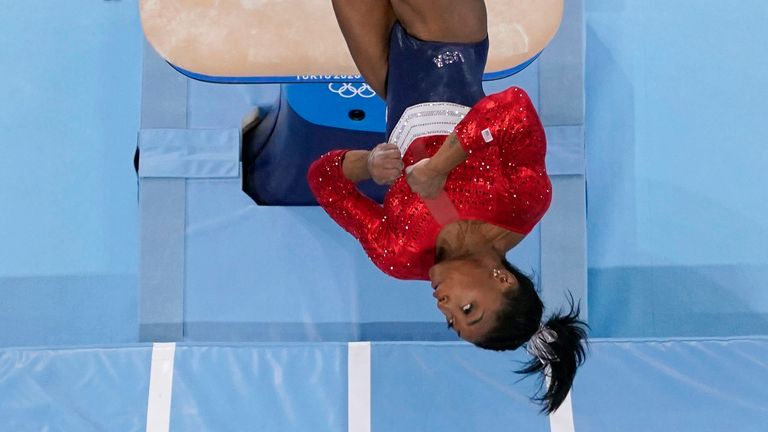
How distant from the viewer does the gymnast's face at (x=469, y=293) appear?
5.08 ft

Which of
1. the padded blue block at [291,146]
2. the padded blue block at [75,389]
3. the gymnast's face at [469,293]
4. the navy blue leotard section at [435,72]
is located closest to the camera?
the gymnast's face at [469,293]

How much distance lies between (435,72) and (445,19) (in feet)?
0.40

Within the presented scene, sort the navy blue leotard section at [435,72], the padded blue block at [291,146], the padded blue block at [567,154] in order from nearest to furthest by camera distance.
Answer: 1. the navy blue leotard section at [435,72]
2. the padded blue block at [291,146]
3. the padded blue block at [567,154]

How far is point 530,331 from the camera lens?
1656mm

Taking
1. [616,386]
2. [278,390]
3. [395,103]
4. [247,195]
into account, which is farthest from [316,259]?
[616,386]

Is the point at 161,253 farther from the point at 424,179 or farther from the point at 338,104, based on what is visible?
the point at 424,179

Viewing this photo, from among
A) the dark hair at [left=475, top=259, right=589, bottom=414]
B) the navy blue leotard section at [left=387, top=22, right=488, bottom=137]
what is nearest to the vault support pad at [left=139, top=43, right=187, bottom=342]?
the navy blue leotard section at [left=387, top=22, right=488, bottom=137]

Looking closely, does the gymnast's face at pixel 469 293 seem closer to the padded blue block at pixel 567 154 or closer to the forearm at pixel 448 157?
the forearm at pixel 448 157

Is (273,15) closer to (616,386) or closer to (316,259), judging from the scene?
Result: (316,259)

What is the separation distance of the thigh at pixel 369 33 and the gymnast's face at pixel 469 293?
56 cm

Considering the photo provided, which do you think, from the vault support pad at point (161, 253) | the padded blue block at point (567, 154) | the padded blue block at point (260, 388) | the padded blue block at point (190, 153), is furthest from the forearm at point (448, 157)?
the vault support pad at point (161, 253)

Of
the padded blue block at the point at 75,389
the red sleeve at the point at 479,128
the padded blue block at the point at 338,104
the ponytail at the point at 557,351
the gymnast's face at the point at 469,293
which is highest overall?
the padded blue block at the point at 338,104

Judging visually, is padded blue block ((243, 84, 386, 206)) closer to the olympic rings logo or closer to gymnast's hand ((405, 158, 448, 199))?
the olympic rings logo

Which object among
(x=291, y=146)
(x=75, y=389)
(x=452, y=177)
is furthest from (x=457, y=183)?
(x=75, y=389)
